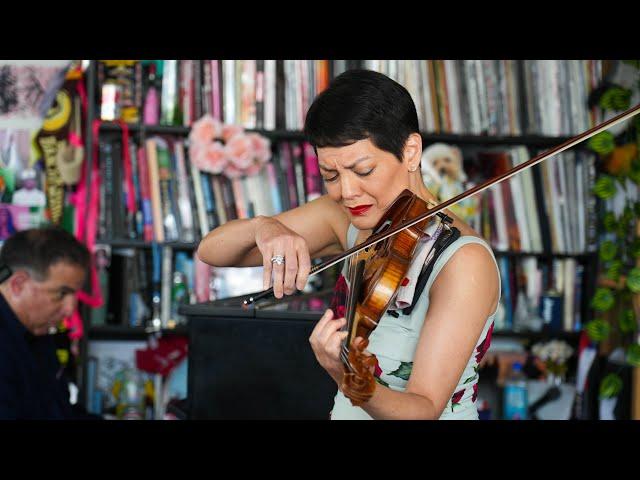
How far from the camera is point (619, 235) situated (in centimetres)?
298

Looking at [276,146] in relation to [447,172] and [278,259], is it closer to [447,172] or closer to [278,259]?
[447,172]

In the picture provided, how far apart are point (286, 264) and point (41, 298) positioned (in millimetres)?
1365

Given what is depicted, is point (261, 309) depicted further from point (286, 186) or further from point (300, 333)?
point (286, 186)

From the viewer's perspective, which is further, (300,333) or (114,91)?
(114,91)

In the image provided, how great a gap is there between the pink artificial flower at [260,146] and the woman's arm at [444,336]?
1.85m

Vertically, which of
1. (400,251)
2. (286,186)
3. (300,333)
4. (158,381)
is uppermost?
(286,186)

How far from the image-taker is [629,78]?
309 cm

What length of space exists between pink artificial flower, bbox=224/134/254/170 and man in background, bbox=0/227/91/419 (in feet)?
2.21

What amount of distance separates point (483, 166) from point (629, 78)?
0.60m

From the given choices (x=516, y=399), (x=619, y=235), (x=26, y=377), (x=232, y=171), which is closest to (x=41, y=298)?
(x=26, y=377)

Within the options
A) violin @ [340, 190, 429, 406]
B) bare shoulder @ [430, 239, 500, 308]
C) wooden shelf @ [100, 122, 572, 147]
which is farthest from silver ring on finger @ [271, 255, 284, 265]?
wooden shelf @ [100, 122, 572, 147]

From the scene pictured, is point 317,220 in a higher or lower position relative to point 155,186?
lower
